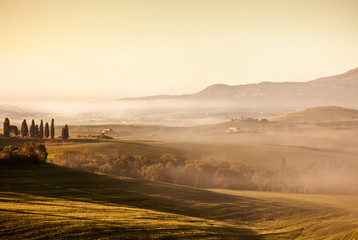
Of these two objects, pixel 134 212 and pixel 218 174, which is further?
pixel 218 174

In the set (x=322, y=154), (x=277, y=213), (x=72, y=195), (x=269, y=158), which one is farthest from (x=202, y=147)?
(x=72, y=195)

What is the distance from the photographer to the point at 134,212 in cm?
3625

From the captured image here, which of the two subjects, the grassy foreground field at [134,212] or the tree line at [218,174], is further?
the tree line at [218,174]

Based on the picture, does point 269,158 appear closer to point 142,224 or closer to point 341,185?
point 341,185

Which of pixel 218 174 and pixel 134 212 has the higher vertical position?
pixel 134 212

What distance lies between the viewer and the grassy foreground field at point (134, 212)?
24.7m

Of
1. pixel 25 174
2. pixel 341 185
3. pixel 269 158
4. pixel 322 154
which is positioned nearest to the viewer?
pixel 25 174

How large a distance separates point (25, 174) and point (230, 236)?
1460 inches

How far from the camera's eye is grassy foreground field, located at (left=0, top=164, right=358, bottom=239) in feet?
81.1

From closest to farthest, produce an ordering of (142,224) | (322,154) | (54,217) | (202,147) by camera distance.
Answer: (54,217)
(142,224)
(322,154)
(202,147)

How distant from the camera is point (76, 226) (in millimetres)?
24312

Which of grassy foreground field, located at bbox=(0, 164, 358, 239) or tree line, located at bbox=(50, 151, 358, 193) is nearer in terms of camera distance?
grassy foreground field, located at bbox=(0, 164, 358, 239)

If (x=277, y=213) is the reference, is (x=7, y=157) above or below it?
above

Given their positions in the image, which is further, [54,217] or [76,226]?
[54,217]
